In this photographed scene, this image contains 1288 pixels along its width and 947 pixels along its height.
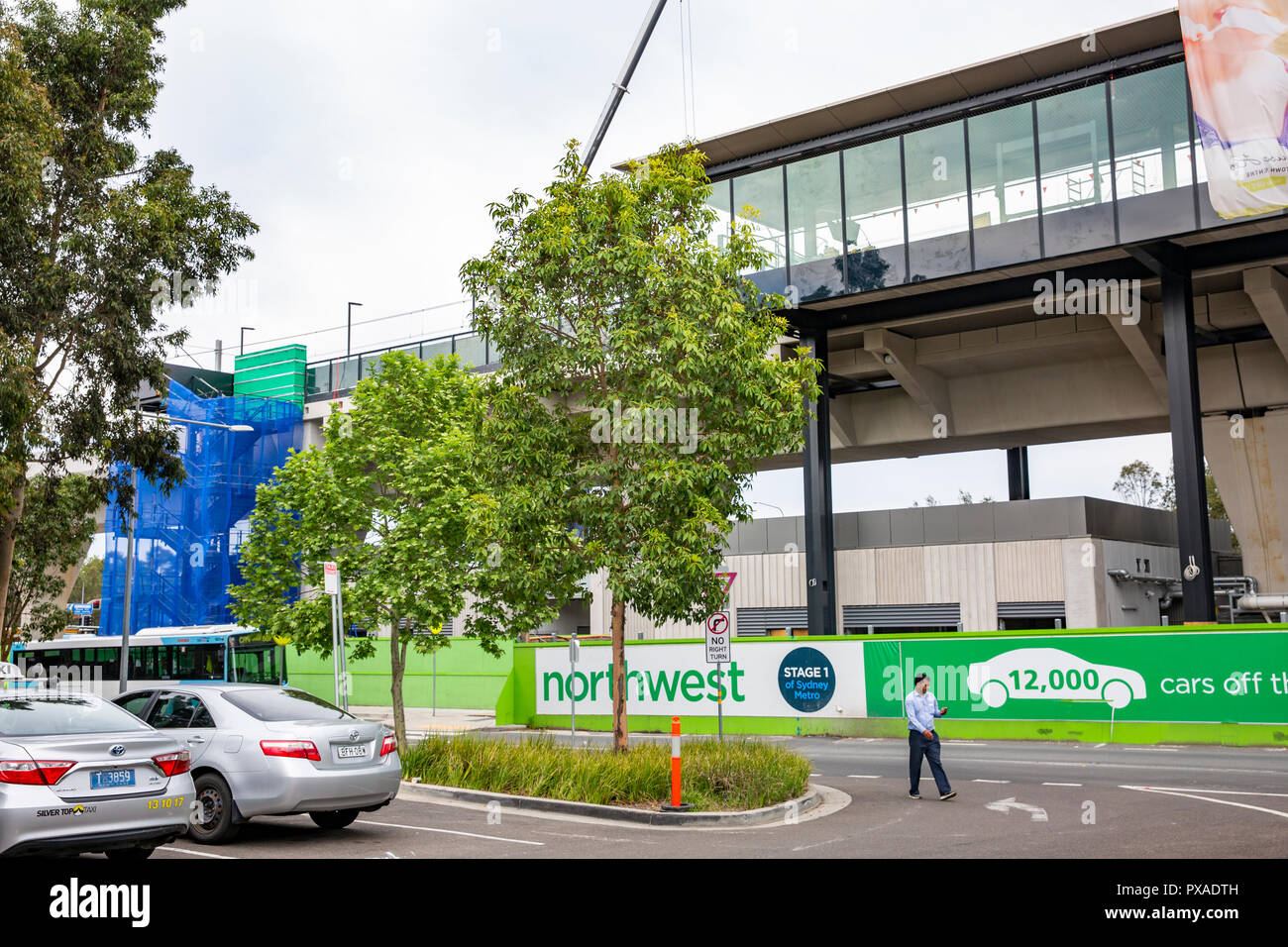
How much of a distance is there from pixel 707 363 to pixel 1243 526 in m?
22.6

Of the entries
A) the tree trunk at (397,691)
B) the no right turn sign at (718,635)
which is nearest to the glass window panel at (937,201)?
the no right turn sign at (718,635)

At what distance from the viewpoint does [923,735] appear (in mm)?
14539

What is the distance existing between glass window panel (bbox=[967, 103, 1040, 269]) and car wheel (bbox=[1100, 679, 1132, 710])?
10.2 meters

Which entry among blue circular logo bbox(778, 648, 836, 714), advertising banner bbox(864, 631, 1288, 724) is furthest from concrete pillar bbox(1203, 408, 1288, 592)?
blue circular logo bbox(778, 648, 836, 714)

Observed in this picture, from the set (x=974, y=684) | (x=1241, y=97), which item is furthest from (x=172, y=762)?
(x=1241, y=97)

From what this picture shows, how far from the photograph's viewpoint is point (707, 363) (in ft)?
51.2

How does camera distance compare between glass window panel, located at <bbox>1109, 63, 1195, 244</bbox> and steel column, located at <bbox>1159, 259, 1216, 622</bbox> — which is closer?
glass window panel, located at <bbox>1109, 63, 1195, 244</bbox>

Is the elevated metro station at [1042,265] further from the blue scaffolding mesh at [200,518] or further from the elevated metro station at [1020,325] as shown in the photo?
the blue scaffolding mesh at [200,518]

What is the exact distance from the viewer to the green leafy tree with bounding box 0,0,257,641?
1989cm

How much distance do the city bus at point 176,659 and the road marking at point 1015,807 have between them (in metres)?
24.1

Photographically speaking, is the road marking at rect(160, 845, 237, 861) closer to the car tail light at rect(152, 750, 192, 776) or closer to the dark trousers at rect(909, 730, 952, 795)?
the car tail light at rect(152, 750, 192, 776)

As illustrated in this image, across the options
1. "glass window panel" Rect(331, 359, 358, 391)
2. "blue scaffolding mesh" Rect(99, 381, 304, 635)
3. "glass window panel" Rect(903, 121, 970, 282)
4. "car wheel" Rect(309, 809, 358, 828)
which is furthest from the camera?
"glass window panel" Rect(331, 359, 358, 391)
